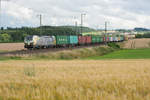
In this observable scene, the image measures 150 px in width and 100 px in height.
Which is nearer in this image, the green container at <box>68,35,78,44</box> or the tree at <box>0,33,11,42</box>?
the green container at <box>68,35,78,44</box>

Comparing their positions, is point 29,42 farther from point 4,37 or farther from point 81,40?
point 4,37

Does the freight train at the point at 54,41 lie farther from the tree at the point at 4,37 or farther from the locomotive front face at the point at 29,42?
the tree at the point at 4,37

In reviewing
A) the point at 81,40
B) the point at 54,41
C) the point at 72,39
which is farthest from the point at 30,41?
the point at 81,40

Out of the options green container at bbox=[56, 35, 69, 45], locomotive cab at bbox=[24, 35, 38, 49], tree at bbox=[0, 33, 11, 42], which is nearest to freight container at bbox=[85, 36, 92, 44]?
green container at bbox=[56, 35, 69, 45]

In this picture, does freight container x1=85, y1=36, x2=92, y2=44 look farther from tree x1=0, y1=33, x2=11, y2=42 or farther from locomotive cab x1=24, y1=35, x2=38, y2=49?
tree x1=0, y1=33, x2=11, y2=42

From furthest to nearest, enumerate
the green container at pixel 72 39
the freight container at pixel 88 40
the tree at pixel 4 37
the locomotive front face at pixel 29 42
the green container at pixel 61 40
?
1. the tree at pixel 4 37
2. the freight container at pixel 88 40
3. the green container at pixel 72 39
4. the green container at pixel 61 40
5. the locomotive front face at pixel 29 42

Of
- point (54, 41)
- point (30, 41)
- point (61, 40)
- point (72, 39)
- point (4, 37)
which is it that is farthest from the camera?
point (4, 37)

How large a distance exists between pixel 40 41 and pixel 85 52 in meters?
10.5

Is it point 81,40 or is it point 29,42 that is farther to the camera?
point 81,40

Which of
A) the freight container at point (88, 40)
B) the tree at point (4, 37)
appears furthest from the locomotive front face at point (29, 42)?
the tree at point (4, 37)

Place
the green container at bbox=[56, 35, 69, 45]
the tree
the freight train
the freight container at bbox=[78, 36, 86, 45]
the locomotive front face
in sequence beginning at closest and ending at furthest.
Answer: the locomotive front face, the freight train, the green container at bbox=[56, 35, 69, 45], the freight container at bbox=[78, 36, 86, 45], the tree

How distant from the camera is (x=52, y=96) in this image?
658cm

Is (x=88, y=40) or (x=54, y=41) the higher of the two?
(x=54, y=41)

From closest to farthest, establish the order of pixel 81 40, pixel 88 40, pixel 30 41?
pixel 30 41 → pixel 81 40 → pixel 88 40
